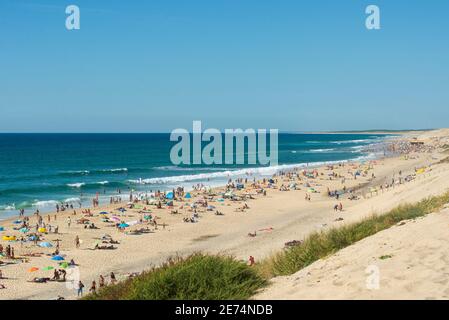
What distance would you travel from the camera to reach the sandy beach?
25.6 feet

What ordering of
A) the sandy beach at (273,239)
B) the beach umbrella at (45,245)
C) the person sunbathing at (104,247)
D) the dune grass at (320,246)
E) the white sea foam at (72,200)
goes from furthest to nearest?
the white sea foam at (72,200) → the beach umbrella at (45,245) → the person sunbathing at (104,247) → the dune grass at (320,246) → the sandy beach at (273,239)

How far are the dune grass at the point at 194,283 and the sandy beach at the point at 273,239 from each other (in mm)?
526

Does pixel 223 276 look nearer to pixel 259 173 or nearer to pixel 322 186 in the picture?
pixel 322 186

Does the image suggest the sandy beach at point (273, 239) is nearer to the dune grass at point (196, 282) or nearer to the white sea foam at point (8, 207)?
the dune grass at point (196, 282)

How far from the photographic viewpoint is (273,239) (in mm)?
26250

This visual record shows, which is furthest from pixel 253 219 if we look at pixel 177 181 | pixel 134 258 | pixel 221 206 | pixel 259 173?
pixel 259 173

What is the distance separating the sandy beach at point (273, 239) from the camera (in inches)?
307

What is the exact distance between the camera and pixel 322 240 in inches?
456

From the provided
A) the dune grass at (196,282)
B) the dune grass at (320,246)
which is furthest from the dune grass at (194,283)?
the dune grass at (320,246)

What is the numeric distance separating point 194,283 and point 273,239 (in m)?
18.7

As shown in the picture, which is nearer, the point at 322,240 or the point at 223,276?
the point at 223,276

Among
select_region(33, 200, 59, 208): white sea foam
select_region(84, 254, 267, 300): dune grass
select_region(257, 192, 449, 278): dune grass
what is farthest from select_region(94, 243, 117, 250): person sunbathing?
select_region(84, 254, 267, 300): dune grass

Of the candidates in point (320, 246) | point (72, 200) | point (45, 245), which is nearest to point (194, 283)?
point (320, 246)
